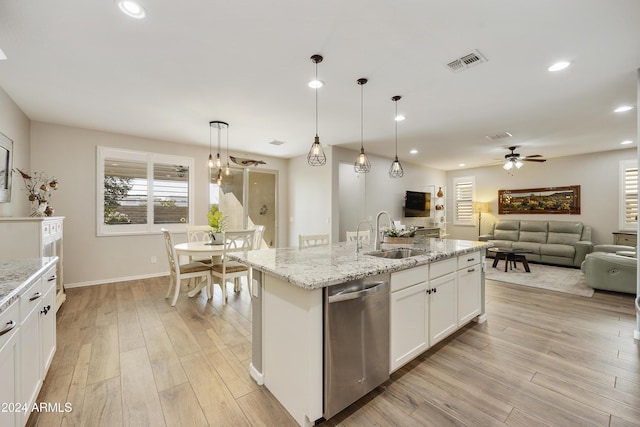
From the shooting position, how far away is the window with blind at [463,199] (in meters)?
8.38

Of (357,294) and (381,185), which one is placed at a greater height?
(381,185)

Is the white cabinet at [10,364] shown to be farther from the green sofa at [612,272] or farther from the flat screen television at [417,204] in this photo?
the flat screen television at [417,204]

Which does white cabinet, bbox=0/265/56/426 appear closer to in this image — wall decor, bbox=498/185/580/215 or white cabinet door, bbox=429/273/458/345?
white cabinet door, bbox=429/273/458/345

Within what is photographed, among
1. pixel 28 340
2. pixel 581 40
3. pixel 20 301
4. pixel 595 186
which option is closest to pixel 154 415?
pixel 28 340

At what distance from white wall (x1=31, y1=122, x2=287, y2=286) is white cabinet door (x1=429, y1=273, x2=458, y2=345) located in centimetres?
486

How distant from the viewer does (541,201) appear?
7.05 m

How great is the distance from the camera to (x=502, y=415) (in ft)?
5.47


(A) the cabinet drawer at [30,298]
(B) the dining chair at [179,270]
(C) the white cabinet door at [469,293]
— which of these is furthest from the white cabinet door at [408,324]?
(B) the dining chair at [179,270]

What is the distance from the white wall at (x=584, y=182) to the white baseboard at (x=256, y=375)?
810cm

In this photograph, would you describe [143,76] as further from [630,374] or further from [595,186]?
[595,186]

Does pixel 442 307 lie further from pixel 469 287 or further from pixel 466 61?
pixel 466 61

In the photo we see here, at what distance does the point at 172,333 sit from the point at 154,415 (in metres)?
1.21

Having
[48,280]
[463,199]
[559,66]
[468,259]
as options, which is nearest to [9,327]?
[48,280]

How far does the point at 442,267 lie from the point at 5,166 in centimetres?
486
